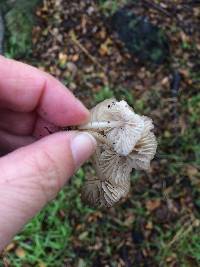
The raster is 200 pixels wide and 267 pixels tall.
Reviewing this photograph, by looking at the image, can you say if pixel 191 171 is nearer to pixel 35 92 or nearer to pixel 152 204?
pixel 152 204

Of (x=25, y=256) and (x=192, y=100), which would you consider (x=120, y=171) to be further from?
(x=192, y=100)

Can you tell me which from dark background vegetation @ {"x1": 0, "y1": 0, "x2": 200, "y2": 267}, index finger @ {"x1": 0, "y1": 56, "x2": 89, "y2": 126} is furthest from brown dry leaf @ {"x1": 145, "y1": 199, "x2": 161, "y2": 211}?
index finger @ {"x1": 0, "y1": 56, "x2": 89, "y2": 126}

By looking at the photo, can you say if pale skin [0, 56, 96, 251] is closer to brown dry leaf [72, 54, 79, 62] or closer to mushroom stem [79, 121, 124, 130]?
mushroom stem [79, 121, 124, 130]

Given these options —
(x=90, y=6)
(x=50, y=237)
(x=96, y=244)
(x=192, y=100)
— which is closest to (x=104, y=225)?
(x=96, y=244)

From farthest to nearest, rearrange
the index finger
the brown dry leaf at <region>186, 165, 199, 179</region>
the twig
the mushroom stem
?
the twig, the brown dry leaf at <region>186, 165, 199, 179</region>, the index finger, the mushroom stem

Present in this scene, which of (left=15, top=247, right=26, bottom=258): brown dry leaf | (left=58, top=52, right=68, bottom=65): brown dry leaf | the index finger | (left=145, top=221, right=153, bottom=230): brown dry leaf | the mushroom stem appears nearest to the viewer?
the mushroom stem

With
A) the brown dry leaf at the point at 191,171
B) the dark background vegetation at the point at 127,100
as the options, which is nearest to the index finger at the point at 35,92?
the dark background vegetation at the point at 127,100
